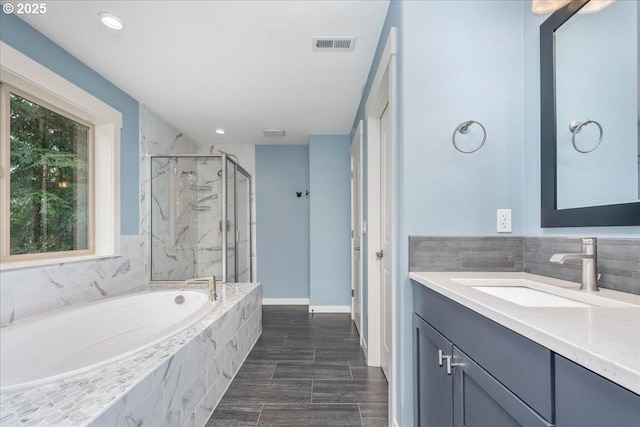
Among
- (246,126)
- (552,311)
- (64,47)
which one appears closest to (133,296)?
(64,47)

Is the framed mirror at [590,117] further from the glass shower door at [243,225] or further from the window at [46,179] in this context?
the glass shower door at [243,225]

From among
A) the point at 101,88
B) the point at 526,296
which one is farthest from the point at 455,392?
the point at 101,88

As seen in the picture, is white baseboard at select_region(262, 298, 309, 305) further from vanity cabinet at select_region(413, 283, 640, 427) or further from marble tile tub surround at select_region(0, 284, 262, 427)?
vanity cabinet at select_region(413, 283, 640, 427)

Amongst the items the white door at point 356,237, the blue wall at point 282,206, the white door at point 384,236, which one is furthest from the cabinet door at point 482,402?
the blue wall at point 282,206

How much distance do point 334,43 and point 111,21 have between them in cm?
138

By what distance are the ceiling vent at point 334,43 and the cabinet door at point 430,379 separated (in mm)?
1760

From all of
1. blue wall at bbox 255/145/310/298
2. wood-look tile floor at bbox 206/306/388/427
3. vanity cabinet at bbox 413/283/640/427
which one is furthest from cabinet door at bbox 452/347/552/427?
blue wall at bbox 255/145/310/298

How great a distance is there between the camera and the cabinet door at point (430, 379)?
3.63 feet

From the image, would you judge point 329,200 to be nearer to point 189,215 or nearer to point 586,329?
point 189,215

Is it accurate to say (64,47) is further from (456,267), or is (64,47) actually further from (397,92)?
(456,267)

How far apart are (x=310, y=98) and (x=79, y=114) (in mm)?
1941

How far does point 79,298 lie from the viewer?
233 centimetres

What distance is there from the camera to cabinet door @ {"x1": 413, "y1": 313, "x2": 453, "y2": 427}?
111 cm

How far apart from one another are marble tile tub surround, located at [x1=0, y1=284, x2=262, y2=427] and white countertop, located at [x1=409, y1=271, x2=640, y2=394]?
1.14 metres
